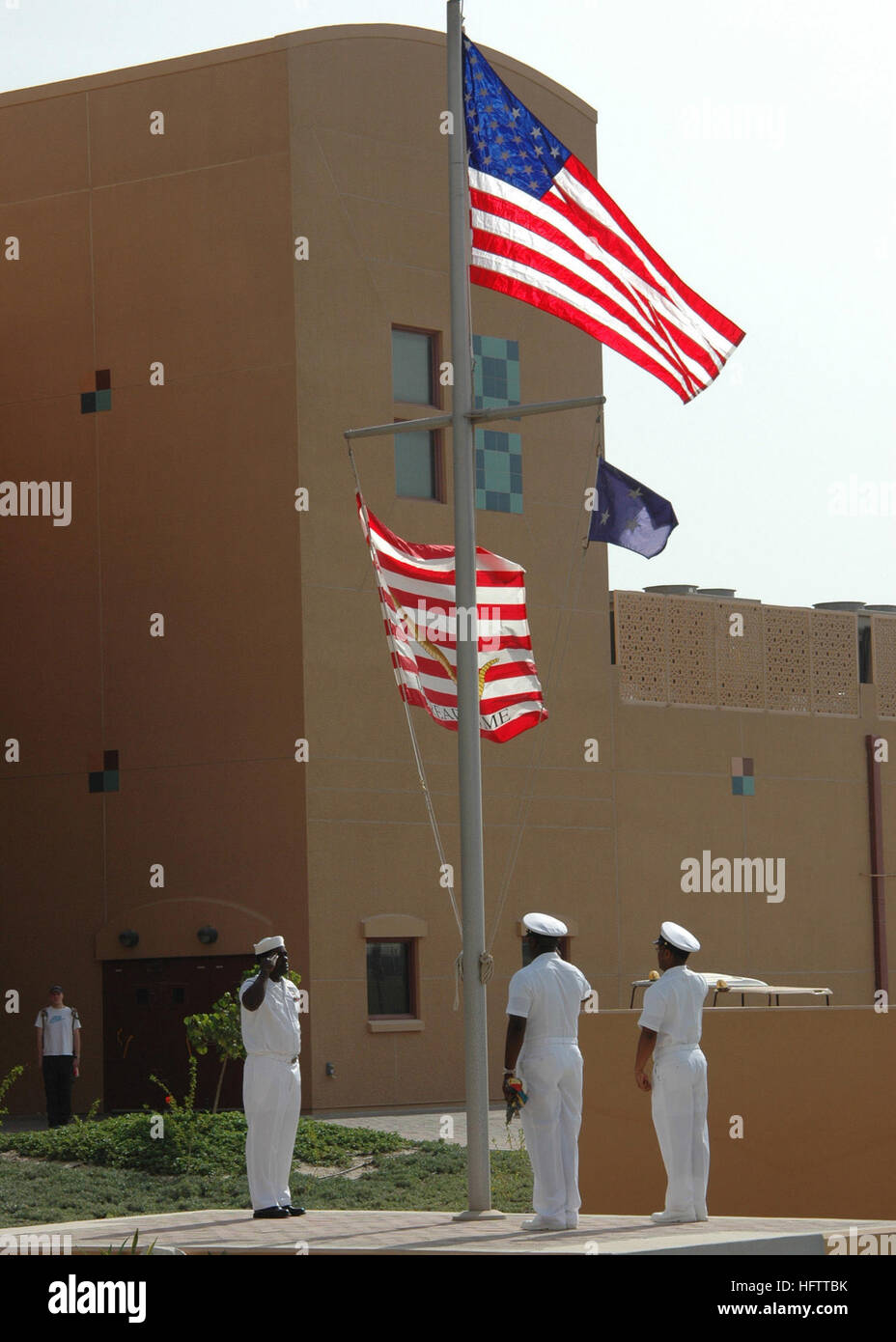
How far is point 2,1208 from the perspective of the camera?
1616cm

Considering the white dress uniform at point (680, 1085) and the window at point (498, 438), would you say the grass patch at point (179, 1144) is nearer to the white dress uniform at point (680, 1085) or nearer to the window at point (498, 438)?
the white dress uniform at point (680, 1085)

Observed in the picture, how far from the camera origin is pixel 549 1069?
12430 mm

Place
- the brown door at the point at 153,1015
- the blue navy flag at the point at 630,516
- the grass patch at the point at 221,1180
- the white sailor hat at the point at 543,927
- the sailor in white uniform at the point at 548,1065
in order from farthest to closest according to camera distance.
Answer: the brown door at the point at 153,1015 → the grass patch at the point at 221,1180 → the blue navy flag at the point at 630,516 → the white sailor hat at the point at 543,927 → the sailor in white uniform at the point at 548,1065

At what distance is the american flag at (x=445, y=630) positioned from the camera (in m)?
14.3

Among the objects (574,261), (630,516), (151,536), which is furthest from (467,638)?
(151,536)

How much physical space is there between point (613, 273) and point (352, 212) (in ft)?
45.4

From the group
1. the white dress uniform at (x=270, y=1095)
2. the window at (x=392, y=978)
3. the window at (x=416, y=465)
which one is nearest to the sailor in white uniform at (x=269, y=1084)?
the white dress uniform at (x=270, y=1095)

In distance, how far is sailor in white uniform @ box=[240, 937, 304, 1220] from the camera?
13.4 metres

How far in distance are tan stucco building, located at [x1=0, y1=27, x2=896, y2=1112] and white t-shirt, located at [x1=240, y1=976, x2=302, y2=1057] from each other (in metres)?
11.5

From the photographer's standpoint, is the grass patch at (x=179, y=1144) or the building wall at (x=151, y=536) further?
the building wall at (x=151, y=536)

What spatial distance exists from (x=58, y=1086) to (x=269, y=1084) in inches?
426

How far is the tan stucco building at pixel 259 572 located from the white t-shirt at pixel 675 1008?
12.8m

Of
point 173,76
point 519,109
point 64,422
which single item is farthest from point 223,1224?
point 173,76

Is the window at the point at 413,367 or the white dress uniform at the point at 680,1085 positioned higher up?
the window at the point at 413,367
